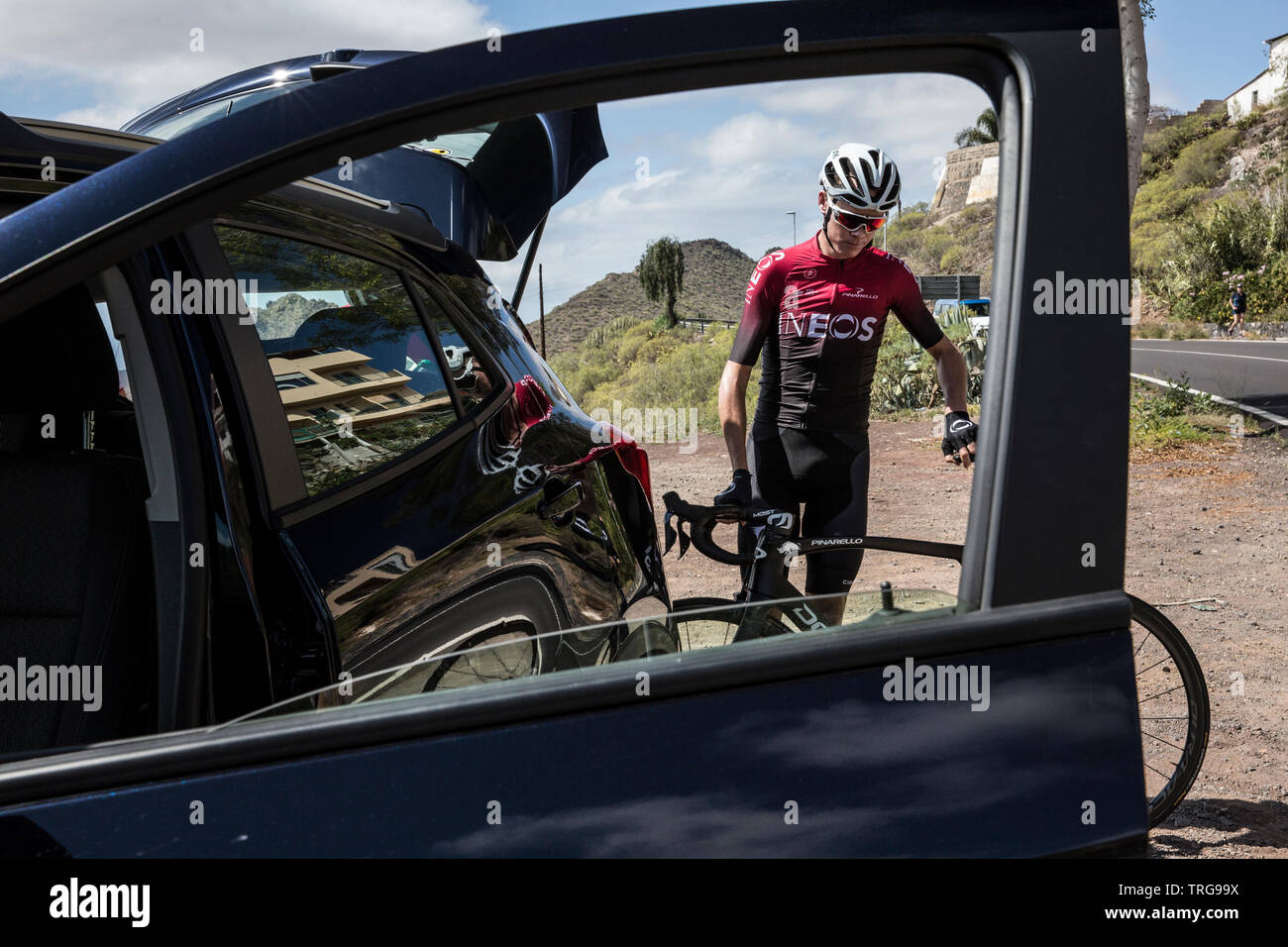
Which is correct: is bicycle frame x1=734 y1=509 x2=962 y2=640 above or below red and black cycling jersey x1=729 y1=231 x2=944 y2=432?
below

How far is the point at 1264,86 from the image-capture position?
7388 cm

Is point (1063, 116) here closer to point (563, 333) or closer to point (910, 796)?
point (910, 796)

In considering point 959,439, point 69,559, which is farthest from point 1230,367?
point 69,559

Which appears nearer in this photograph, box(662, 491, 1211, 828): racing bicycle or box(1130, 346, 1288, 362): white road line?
box(662, 491, 1211, 828): racing bicycle

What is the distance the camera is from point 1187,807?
3240 mm

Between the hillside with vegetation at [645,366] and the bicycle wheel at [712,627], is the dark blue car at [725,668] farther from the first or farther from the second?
the hillside with vegetation at [645,366]

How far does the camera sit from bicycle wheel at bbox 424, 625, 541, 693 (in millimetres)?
1242

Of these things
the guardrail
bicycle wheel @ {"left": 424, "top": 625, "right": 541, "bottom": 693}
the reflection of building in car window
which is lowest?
bicycle wheel @ {"left": 424, "top": 625, "right": 541, "bottom": 693}

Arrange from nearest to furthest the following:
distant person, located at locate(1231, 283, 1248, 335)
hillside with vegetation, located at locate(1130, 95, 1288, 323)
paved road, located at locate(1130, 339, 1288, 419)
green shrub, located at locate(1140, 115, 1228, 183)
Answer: paved road, located at locate(1130, 339, 1288, 419)
distant person, located at locate(1231, 283, 1248, 335)
hillside with vegetation, located at locate(1130, 95, 1288, 323)
green shrub, located at locate(1140, 115, 1228, 183)

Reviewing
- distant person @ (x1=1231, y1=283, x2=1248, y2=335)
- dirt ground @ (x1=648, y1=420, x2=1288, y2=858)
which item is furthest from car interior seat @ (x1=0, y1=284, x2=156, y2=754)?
distant person @ (x1=1231, y1=283, x2=1248, y2=335)

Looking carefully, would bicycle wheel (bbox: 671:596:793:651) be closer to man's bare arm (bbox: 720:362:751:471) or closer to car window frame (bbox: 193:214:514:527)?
car window frame (bbox: 193:214:514:527)

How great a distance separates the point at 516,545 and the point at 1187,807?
239cm

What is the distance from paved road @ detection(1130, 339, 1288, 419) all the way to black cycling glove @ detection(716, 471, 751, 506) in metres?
8.72

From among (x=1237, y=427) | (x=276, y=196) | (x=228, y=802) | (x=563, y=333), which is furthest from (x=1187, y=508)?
(x=228, y=802)
